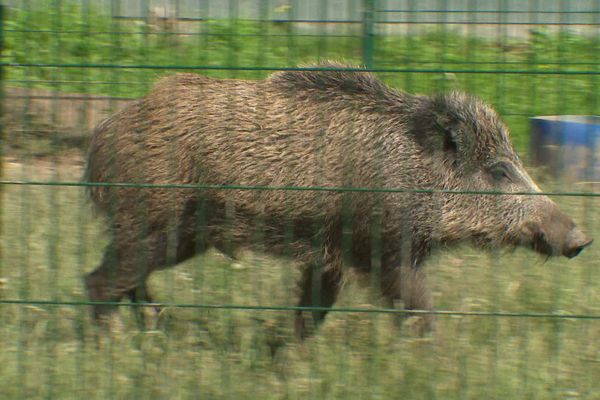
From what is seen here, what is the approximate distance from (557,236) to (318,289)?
135 cm

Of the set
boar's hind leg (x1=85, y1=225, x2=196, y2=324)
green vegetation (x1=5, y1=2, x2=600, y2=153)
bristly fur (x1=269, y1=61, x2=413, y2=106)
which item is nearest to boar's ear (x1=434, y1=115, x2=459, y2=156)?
bristly fur (x1=269, y1=61, x2=413, y2=106)

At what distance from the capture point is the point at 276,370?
438 centimetres

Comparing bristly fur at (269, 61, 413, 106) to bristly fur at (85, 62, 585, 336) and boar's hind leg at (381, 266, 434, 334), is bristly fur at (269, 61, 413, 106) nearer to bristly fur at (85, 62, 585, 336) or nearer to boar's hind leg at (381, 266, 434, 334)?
bristly fur at (85, 62, 585, 336)

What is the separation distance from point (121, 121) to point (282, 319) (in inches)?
52.3

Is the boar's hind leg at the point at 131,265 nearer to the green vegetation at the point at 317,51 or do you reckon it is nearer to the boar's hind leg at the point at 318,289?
the boar's hind leg at the point at 318,289

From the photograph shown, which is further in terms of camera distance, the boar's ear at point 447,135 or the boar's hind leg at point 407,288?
the boar's ear at point 447,135

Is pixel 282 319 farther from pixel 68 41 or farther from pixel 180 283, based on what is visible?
pixel 68 41

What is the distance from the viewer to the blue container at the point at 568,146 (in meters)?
4.76

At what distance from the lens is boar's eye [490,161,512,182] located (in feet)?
18.7

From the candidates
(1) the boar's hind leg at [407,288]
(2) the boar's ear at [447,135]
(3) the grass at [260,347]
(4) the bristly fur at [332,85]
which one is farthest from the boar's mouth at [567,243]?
(4) the bristly fur at [332,85]

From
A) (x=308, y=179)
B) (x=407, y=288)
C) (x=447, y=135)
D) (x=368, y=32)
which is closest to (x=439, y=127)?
(x=447, y=135)

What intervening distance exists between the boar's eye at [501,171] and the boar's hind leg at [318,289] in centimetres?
109

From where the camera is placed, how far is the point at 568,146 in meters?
6.28

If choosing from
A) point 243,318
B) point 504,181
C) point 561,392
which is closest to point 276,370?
point 243,318
